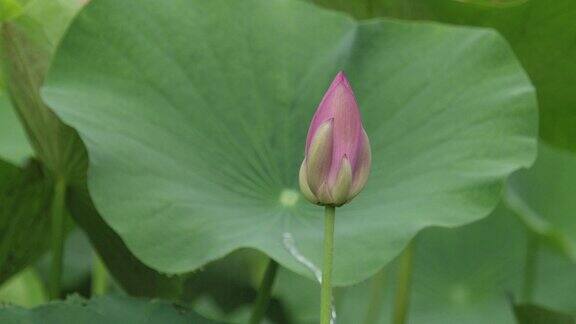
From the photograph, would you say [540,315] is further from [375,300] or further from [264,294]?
[375,300]

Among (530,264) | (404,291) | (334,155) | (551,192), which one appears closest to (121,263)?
(404,291)

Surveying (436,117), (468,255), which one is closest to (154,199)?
(436,117)

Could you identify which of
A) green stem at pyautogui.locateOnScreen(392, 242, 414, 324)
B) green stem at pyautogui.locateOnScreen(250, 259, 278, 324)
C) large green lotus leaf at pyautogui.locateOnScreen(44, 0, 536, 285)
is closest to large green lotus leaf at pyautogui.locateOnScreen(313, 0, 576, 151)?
large green lotus leaf at pyautogui.locateOnScreen(44, 0, 536, 285)

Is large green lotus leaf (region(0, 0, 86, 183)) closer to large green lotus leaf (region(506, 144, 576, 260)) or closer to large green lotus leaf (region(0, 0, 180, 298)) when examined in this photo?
large green lotus leaf (region(0, 0, 180, 298))

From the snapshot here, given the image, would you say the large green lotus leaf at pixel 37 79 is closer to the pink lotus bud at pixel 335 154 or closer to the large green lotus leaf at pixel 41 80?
the large green lotus leaf at pixel 41 80

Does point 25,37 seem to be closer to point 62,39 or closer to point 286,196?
point 62,39

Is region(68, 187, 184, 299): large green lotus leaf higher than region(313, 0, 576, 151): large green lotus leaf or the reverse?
the reverse

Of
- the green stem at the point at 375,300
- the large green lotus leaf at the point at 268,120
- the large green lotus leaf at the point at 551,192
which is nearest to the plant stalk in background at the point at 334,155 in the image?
the large green lotus leaf at the point at 268,120
